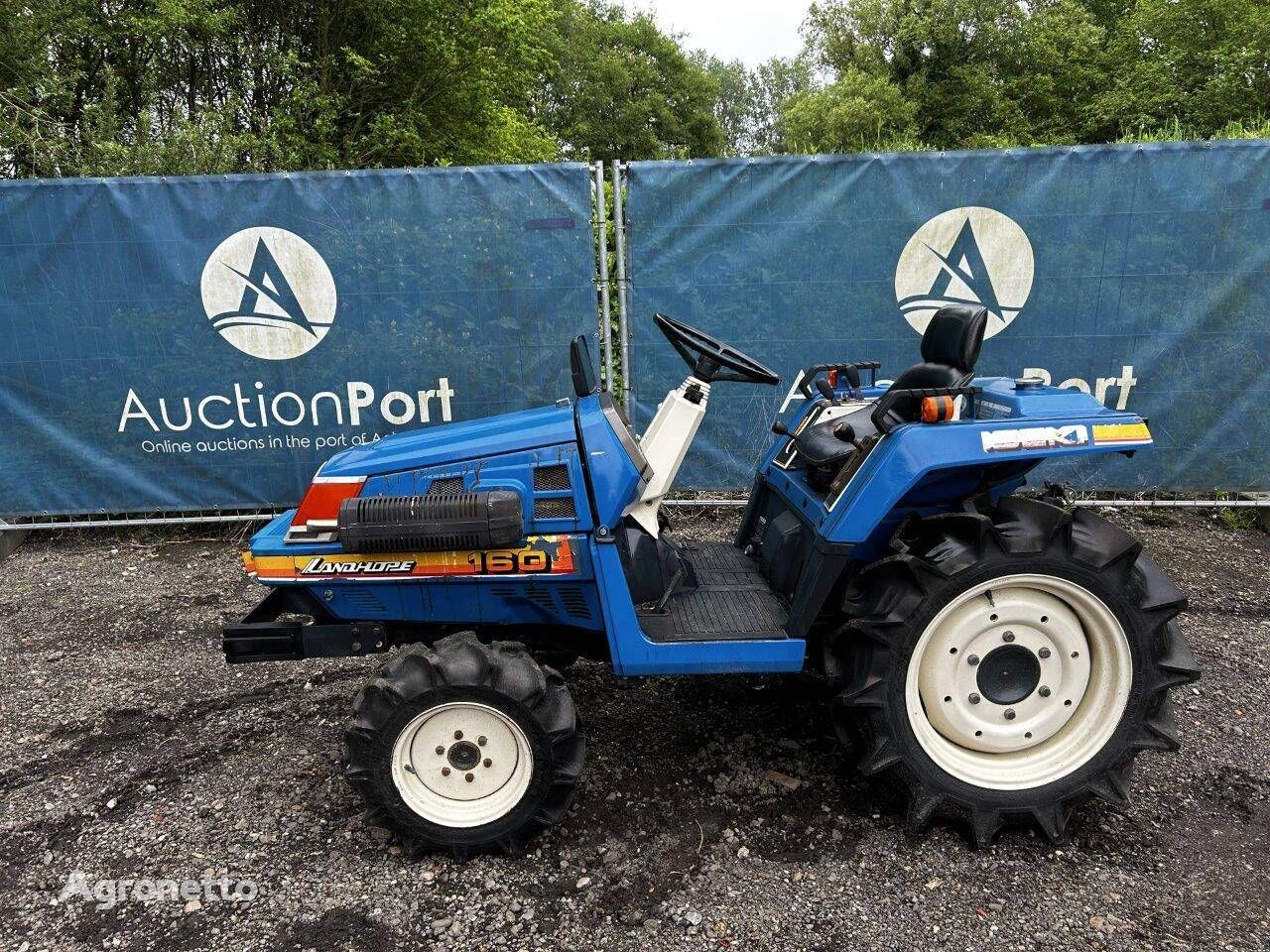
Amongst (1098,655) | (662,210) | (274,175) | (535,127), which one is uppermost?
(535,127)

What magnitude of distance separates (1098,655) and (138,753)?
346 centimetres

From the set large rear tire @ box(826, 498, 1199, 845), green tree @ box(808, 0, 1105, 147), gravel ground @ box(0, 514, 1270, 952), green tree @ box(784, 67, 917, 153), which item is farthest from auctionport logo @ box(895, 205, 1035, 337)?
green tree @ box(808, 0, 1105, 147)

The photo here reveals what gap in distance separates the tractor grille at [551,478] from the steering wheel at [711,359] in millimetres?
640

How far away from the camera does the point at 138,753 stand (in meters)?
3.05

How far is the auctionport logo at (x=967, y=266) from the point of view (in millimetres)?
4938

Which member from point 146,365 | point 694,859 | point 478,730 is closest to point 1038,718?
point 694,859

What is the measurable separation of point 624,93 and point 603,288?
1387 inches

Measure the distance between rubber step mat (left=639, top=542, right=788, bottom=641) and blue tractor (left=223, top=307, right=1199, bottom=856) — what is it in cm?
2

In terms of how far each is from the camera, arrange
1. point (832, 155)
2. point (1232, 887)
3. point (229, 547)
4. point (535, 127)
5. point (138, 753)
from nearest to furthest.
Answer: point (1232, 887)
point (138, 753)
point (832, 155)
point (229, 547)
point (535, 127)

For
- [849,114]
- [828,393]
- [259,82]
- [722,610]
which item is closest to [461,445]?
[722,610]

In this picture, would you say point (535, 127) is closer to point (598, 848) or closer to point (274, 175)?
point (274, 175)

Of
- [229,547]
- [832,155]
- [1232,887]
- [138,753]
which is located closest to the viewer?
[1232,887]

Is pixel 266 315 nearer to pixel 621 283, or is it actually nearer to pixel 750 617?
pixel 621 283

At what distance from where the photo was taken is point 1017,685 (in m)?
2.46
